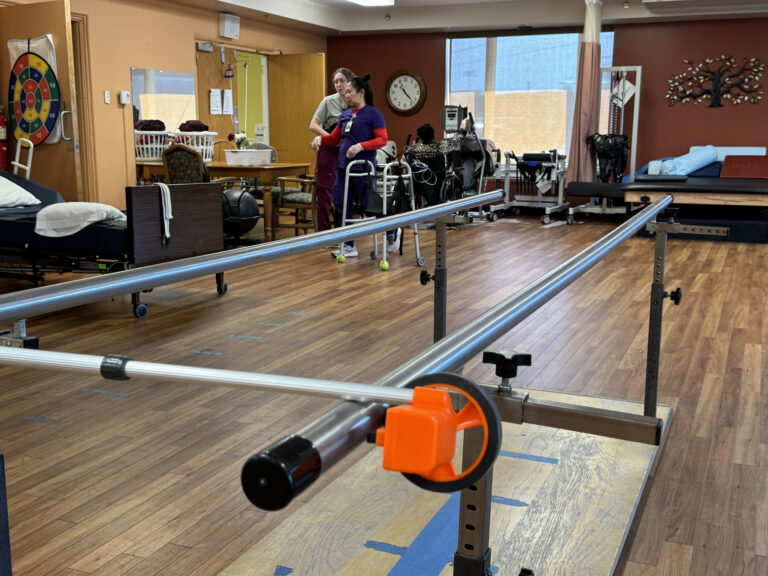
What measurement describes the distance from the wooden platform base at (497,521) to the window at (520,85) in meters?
8.66

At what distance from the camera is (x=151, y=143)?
7734 mm

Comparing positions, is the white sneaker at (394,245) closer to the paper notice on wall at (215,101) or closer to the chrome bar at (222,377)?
the paper notice on wall at (215,101)

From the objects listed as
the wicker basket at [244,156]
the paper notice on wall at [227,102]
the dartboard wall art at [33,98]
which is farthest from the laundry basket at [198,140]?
the paper notice on wall at [227,102]

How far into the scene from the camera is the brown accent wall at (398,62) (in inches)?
434

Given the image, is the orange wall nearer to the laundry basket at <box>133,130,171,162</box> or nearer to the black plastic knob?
the laundry basket at <box>133,130,171,162</box>

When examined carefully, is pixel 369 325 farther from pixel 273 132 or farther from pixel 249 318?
pixel 273 132

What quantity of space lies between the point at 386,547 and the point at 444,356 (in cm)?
117

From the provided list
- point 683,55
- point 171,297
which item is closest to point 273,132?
point 683,55

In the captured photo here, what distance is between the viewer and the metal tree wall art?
942cm

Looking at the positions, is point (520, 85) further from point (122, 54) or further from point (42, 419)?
point (42, 419)

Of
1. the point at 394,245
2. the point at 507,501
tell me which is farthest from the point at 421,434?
the point at 394,245

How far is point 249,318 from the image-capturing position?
4473 millimetres

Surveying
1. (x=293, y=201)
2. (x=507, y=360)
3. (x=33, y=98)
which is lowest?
(x=293, y=201)

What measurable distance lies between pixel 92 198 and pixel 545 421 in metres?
6.94
